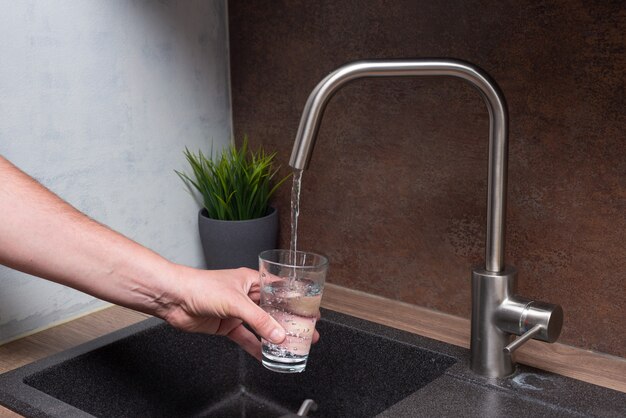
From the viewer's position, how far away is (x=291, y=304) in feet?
3.24

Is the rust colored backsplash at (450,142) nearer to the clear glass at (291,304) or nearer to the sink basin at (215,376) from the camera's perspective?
the sink basin at (215,376)

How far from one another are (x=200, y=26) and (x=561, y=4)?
0.70 meters

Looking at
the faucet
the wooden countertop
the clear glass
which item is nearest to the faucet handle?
the faucet

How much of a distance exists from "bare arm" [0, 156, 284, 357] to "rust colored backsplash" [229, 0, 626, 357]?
44 centimetres

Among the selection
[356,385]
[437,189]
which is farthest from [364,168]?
[356,385]

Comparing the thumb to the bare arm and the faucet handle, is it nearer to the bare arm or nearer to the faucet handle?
the bare arm

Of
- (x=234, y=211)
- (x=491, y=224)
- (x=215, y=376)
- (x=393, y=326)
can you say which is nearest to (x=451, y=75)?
(x=491, y=224)

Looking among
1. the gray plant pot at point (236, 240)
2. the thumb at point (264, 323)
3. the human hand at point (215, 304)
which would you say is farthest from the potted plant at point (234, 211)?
the thumb at point (264, 323)

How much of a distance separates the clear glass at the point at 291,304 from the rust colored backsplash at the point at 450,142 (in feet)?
1.26

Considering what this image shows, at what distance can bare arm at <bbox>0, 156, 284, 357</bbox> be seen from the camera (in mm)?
969

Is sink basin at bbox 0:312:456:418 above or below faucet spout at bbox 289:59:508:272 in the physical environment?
below

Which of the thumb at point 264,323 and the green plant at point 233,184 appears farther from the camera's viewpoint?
the green plant at point 233,184

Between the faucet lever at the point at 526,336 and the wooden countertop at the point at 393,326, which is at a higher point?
the faucet lever at the point at 526,336

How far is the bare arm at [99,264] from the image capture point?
0.97m
